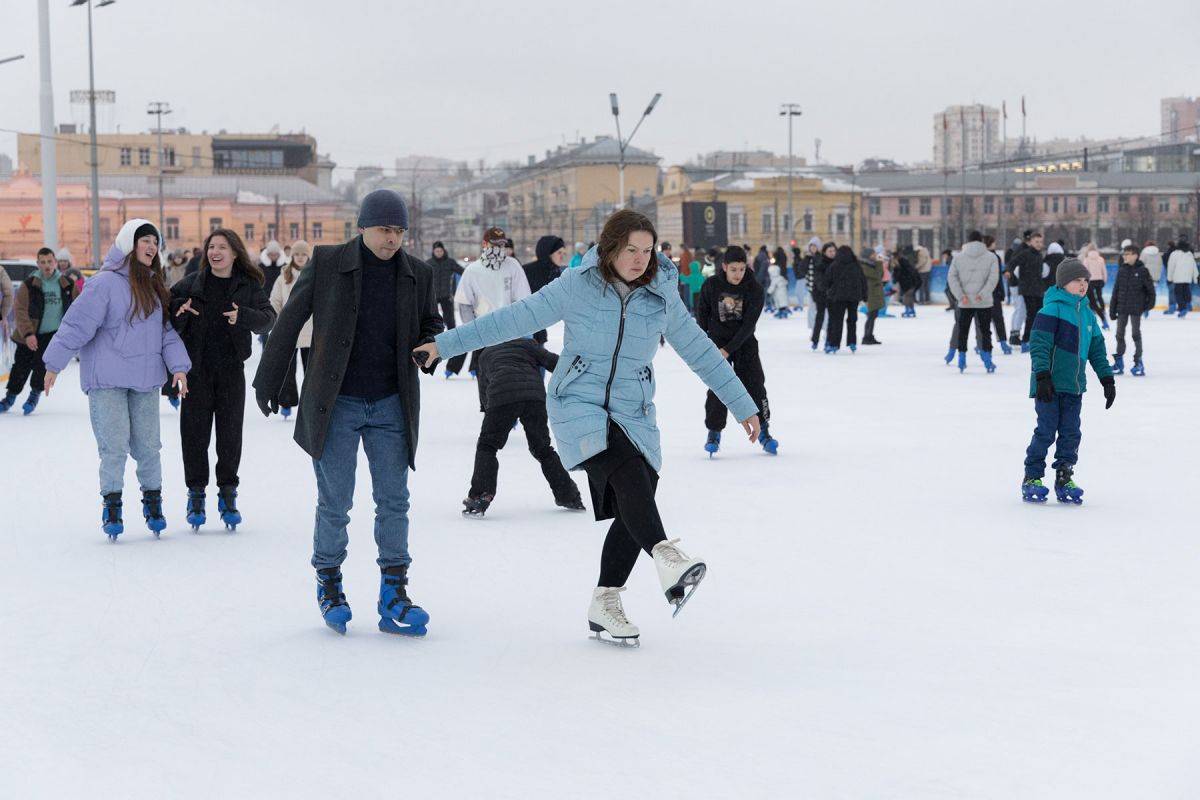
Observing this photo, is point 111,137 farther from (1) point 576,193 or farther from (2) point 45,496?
(2) point 45,496

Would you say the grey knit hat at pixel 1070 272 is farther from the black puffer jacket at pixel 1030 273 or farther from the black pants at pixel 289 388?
the black puffer jacket at pixel 1030 273

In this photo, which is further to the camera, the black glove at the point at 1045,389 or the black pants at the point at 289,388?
the black glove at the point at 1045,389

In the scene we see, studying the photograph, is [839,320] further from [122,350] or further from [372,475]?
[372,475]

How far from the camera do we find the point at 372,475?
202 inches

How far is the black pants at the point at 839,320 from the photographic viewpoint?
19672 mm

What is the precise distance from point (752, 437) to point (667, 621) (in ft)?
2.59

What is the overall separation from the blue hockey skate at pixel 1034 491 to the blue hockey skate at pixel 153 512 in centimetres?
435

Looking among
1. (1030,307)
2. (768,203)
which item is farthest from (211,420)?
(768,203)

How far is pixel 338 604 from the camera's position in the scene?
5152 mm

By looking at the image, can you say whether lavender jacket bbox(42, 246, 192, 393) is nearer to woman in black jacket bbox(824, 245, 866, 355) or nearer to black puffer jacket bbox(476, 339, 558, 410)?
black puffer jacket bbox(476, 339, 558, 410)

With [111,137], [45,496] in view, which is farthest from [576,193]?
[45,496]

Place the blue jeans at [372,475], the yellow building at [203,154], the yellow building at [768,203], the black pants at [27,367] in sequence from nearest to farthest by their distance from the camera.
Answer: the blue jeans at [372,475]
the black pants at [27,367]
the yellow building at [768,203]
the yellow building at [203,154]

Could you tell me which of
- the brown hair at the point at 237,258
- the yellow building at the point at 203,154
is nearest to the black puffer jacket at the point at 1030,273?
the brown hair at the point at 237,258

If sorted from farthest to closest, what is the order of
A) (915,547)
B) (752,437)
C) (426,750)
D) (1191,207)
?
(1191,207), (915,547), (752,437), (426,750)
